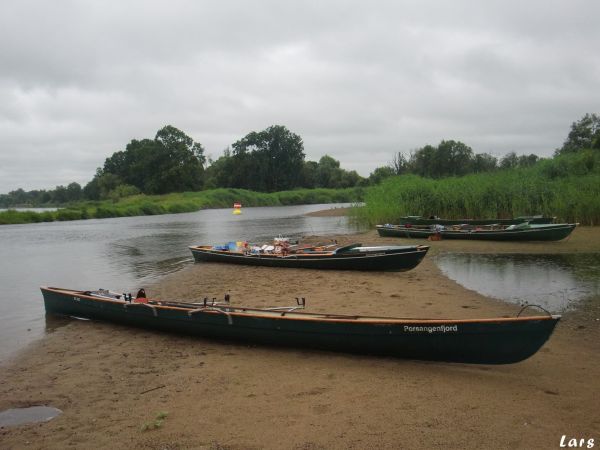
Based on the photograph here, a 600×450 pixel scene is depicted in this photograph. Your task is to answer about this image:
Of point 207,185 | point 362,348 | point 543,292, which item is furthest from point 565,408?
point 207,185

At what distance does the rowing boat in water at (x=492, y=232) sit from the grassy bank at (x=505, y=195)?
3787 mm

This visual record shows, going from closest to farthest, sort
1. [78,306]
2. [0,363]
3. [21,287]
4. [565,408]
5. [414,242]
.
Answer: [565,408], [0,363], [78,306], [21,287], [414,242]

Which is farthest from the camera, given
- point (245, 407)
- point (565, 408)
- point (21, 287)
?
point (21, 287)

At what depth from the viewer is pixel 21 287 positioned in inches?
588

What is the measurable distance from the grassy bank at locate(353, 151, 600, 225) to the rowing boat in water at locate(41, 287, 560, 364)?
63.8ft

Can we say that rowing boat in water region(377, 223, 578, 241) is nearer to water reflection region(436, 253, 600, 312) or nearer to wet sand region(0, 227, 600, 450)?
water reflection region(436, 253, 600, 312)

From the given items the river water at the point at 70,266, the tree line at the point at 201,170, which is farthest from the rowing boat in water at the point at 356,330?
the tree line at the point at 201,170

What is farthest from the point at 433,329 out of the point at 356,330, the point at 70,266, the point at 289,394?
the point at 70,266

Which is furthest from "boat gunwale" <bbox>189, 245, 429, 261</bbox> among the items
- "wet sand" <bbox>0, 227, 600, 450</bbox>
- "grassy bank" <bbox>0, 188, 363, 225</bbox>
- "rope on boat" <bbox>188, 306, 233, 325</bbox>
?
"grassy bank" <bbox>0, 188, 363, 225</bbox>

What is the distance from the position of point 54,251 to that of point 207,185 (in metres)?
75.8

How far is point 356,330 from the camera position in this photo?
6.88m

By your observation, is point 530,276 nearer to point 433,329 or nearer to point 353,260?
point 353,260

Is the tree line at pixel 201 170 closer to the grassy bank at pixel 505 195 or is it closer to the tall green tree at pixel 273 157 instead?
the tall green tree at pixel 273 157

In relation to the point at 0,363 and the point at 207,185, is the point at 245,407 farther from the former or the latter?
the point at 207,185
